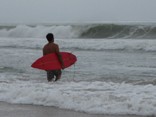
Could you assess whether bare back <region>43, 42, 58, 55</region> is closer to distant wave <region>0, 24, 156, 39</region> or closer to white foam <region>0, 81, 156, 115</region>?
white foam <region>0, 81, 156, 115</region>

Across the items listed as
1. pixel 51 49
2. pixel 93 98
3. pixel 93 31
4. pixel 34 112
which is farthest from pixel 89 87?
pixel 93 31

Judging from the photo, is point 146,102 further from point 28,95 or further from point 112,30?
point 112,30

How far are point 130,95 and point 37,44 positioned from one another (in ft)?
46.9

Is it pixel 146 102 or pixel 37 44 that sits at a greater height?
pixel 146 102

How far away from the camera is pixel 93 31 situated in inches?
1028

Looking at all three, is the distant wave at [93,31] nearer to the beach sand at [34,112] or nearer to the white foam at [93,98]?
the white foam at [93,98]

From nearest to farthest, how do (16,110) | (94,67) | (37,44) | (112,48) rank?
(16,110)
(94,67)
(112,48)
(37,44)

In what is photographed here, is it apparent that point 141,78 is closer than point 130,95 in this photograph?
No

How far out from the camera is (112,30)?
25.6m

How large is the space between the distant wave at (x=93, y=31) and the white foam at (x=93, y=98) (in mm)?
17188

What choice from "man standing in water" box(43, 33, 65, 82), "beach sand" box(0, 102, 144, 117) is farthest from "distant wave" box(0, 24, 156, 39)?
"beach sand" box(0, 102, 144, 117)

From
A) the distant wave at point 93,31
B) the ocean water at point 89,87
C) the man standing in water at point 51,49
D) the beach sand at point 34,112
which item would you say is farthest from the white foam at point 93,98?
the distant wave at point 93,31

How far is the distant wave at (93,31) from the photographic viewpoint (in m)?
23.7

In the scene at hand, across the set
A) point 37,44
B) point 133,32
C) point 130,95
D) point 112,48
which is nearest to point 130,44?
point 112,48
